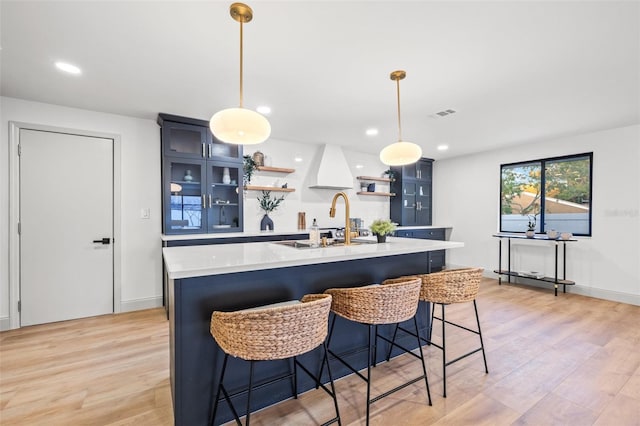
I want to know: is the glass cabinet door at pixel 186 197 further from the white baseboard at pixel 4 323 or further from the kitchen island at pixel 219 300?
the kitchen island at pixel 219 300

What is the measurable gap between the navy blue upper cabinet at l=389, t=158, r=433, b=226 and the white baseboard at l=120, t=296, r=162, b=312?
444 cm

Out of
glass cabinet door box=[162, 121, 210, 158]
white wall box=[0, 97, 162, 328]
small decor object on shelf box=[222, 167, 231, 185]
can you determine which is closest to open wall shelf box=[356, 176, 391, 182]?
small decor object on shelf box=[222, 167, 231, 185]

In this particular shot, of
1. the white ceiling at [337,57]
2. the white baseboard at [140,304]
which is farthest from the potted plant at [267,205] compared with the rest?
the white baseboard at [140,304]

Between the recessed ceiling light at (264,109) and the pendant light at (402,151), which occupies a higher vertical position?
the recessed ceiling light at (264,109)

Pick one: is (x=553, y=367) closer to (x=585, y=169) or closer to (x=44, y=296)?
(x=585, y=169)

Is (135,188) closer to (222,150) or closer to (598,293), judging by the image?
(222,150)

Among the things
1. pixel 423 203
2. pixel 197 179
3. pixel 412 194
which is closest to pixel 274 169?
pixel 197 179

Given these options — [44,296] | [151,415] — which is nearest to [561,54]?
[151,415]

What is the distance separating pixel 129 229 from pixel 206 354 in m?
2.70

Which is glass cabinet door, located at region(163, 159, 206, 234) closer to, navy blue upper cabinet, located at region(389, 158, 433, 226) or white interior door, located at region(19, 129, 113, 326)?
white interior door, located at region(19, 129, 113, 326)

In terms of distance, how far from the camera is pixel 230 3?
171 centimetres

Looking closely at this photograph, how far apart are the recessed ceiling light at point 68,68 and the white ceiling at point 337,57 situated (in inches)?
3.0

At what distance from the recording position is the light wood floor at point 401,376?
177 centimetres

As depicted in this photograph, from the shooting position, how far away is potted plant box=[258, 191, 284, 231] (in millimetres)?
4527
